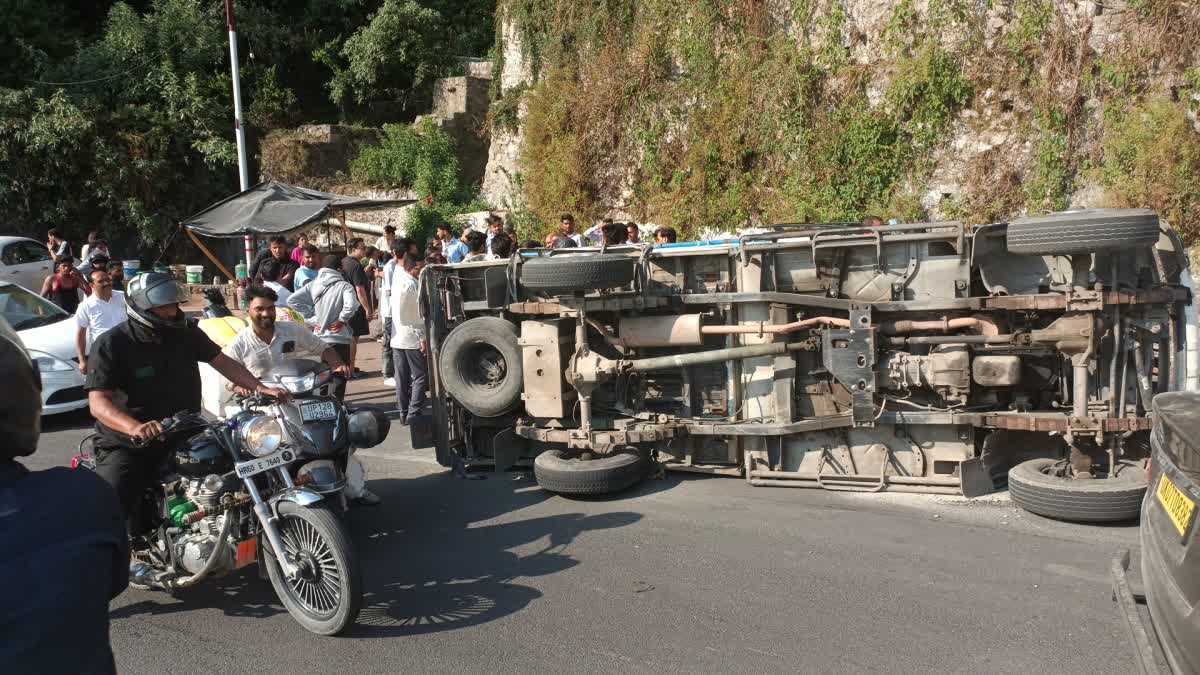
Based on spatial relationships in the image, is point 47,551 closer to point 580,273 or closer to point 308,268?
point 580,273

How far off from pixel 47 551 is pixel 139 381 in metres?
3.29

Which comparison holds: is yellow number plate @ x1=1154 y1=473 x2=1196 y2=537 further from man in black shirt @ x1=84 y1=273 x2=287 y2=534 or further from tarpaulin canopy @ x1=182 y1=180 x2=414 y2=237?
tarpaulin canopy @ x1=182 y1=180 x2=414 y2=237

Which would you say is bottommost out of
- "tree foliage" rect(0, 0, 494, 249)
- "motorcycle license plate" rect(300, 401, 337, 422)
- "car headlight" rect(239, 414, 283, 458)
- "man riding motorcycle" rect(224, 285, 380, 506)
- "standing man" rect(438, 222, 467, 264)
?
A: "car headlight" rect(239, 414, 283, 458)

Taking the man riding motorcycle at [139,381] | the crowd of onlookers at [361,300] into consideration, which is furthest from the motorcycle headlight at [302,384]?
the crowd of onlookers at [361,300]

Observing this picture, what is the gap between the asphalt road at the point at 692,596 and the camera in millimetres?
4332

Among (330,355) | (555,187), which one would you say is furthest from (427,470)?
(555,187)

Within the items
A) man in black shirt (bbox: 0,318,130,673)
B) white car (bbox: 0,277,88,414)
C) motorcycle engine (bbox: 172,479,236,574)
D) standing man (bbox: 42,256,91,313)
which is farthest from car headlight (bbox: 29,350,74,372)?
man in black shirt (bbox: 0,318,130,673)

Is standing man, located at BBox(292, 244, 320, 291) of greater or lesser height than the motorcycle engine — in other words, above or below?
above

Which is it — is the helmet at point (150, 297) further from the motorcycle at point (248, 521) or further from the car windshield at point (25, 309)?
the car windshield at point (25, 309)

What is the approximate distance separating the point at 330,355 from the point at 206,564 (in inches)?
68.9

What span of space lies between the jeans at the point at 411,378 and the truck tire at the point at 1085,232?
5.51 m

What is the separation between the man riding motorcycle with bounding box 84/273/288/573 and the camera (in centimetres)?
499

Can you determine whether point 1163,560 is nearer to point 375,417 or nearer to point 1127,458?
point 1127,458

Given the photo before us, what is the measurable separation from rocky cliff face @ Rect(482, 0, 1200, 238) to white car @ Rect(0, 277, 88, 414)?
9.80 m
